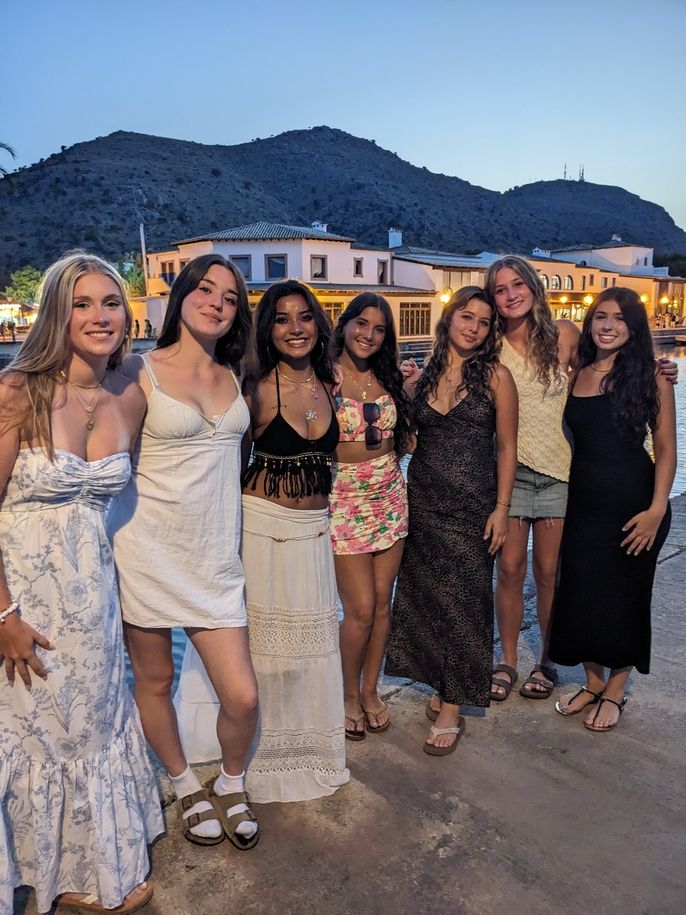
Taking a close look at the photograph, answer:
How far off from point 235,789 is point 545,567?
5.64ft

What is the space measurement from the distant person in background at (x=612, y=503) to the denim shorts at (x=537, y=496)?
2.9 inches

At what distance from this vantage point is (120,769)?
1949 mm

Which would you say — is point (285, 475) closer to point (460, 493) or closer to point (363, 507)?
point (363, 507)

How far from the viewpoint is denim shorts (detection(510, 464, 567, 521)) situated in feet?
10.2

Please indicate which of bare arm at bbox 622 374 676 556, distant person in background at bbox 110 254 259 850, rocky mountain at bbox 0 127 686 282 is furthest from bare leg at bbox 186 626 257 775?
rocky mountain at bbox 0 127 686 282

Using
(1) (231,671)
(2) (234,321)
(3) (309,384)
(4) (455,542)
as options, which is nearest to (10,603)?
(1) (231,671)

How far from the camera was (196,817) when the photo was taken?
2254 millimetres

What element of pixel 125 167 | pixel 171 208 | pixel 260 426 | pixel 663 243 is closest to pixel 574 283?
pixel 171 208

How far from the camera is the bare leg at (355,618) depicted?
2.78 meters

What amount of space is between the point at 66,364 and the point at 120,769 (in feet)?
3.80

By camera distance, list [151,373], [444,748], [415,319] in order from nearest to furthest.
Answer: [151,373] < [444,748] < [415,319]

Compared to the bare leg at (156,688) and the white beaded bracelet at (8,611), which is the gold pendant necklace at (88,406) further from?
the bare leg at (156,688)

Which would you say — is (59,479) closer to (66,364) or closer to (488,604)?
(66,364)

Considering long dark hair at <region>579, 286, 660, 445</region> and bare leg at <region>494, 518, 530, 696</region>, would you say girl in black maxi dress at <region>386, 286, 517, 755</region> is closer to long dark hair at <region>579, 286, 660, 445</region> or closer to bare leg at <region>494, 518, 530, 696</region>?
bare leg at <region>494, 518, 530, 696</region>
